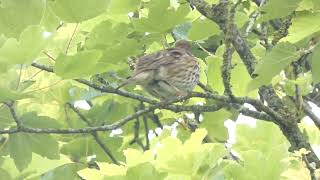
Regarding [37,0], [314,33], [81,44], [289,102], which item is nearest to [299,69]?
[289,102]

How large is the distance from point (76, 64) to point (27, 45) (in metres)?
0.18

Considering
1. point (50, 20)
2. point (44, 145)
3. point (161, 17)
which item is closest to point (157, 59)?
point (44, 145)

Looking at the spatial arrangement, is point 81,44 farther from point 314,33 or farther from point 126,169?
point 314,33

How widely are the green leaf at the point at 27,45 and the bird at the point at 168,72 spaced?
1623mm

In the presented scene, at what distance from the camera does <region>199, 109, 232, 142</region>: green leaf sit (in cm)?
348

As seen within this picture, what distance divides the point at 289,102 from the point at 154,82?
4.11ft

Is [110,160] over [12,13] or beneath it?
beneath

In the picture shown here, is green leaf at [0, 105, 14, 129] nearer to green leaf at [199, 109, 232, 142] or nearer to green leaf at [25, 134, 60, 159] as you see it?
green leaf at [25, 134, 60, 159]

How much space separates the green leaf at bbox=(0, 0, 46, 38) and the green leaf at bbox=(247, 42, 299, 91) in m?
0.61

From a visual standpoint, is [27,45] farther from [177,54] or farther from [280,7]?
[177,54]

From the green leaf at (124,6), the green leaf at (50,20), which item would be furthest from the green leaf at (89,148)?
the green leaf at (50,20)

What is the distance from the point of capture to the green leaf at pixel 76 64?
6.47 ft

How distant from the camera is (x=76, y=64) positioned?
1.99m

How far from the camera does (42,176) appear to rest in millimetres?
3232
